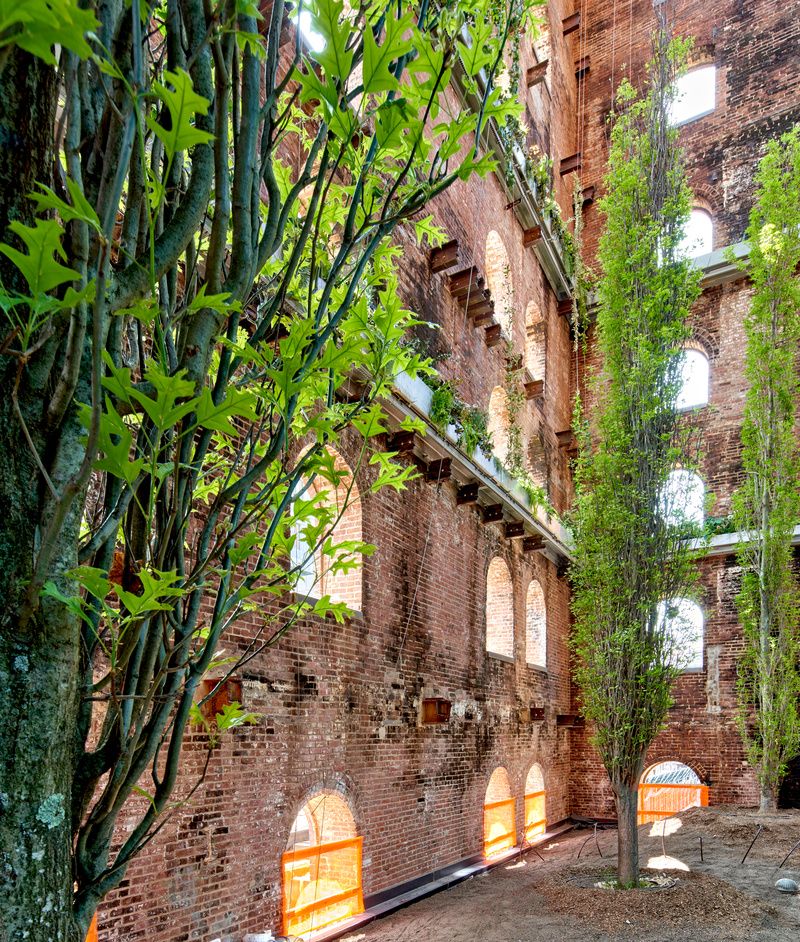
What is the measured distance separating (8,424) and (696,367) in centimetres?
1814

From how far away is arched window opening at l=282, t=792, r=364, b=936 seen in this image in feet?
22.6

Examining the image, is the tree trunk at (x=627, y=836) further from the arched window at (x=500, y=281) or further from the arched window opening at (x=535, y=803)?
the arched window at (x=500, y=281)

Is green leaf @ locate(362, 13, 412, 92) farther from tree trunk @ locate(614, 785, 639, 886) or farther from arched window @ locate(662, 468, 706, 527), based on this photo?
tree trunk @ locate(614, 785, 639, 886)

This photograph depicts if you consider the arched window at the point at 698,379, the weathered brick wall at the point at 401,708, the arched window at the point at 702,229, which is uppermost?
the arched window at the point at 702,229

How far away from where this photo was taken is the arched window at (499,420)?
13478 millimetres

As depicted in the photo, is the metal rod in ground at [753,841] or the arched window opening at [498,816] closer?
the metal rod in ground at [753,841]

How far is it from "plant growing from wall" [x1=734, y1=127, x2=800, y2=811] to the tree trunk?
5899 millimetres

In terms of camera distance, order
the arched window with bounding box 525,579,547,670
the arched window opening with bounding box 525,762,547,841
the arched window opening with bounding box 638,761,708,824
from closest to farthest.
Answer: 1. the arched window opening with bounding box 525,762,547,841
2. the arched window with bounding box 525,579,547,670
3. the arched window opening with bounding box 638,761,708,824

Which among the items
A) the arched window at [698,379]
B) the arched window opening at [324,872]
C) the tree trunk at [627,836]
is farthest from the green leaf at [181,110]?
the arched window at [698,379]

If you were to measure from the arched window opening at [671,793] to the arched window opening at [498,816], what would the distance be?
412 centimetres

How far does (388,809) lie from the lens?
862cm

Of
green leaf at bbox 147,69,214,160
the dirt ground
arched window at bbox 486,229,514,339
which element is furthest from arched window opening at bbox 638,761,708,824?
green leaf at bbox 147,69,214,160

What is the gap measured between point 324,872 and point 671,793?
10.5m

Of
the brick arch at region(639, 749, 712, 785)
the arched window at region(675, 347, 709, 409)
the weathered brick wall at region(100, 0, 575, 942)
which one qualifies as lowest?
the brick arch at region(639, 749, 712, 785)
